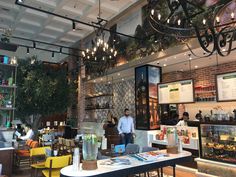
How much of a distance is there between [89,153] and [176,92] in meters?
4.58

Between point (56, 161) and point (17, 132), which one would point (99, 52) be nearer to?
point (56, 161)

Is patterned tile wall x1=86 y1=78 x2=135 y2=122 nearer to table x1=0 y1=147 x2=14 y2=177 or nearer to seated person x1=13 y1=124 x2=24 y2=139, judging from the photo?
seated person x1=13 y1=124 x2=24 y2=139

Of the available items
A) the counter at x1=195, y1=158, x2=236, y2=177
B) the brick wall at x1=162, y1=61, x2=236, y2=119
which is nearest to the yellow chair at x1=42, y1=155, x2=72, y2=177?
the counter at x1=195, y1=158, x2=236, y2=177

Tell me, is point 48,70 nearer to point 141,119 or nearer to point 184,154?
point 141,119

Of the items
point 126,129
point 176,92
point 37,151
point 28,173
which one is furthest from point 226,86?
point 28,173

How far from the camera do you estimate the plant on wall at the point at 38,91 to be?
827 centimetres

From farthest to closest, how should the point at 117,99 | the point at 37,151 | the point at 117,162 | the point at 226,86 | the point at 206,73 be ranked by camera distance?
1. the point at 117,99
2. the point at 206,73
3. the point at 226,86
4. the point at 37,151
5. the point at 117,162

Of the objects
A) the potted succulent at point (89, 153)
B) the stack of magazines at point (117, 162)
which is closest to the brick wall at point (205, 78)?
the stack of magazines at point (117, 162)

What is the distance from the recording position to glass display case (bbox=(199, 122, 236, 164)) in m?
4.34

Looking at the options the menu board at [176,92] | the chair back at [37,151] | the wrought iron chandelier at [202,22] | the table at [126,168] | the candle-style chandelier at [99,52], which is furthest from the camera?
the menu board at [176,92]

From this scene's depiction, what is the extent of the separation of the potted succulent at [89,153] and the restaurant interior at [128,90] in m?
0.01

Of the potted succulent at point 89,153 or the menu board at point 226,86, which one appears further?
the menu board at point 226,86

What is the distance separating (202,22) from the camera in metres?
5.39

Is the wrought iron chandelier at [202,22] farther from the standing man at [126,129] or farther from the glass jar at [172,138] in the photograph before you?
the standing man at [126,129]
